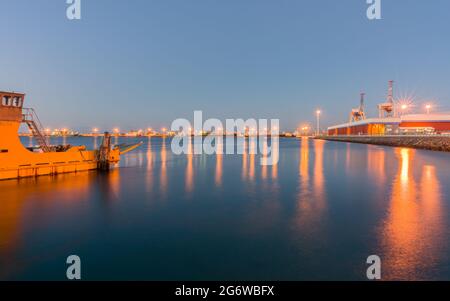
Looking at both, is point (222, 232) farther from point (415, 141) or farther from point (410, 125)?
point (410, 125)

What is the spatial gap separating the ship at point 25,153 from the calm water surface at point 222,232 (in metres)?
1.93

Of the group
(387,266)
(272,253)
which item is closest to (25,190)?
(272,253)

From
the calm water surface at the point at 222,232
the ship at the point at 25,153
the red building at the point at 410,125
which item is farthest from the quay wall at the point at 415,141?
the ship at the point at 25,153

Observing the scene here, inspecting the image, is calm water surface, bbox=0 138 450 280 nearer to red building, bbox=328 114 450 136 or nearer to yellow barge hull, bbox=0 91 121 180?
yellow barge hull, bbox=0 91 121 180

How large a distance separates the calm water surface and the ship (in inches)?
76.1

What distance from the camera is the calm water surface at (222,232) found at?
852cm

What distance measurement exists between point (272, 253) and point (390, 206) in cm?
1027

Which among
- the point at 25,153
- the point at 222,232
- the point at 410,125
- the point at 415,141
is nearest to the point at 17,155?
the point at 25,153

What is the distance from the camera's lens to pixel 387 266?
849cm

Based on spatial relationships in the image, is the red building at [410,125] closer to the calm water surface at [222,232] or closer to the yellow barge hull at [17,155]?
the calm water surface at [222,232]

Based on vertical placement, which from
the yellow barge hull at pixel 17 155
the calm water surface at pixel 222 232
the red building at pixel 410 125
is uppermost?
the red building at pixel 410 125

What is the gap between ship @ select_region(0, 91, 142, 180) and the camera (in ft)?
72.1

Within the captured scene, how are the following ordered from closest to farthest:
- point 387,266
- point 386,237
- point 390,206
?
1. point 387,266
2. point 386,237
3. point 390,206
